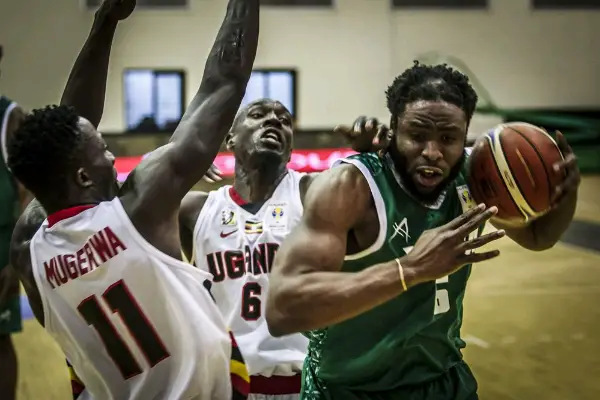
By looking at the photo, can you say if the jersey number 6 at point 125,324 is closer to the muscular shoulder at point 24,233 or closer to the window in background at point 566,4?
the muscular shoulder at point 24,233

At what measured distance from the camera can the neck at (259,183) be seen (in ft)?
12.9

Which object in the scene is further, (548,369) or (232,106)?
(548,369)

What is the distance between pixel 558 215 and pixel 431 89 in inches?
26.4

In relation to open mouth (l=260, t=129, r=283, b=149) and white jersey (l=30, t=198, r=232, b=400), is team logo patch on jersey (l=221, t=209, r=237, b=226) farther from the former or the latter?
white jersey (l=30, t=198, r=232, b=400)

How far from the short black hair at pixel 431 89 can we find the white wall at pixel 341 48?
1310 cm

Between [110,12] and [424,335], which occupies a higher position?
[110,12]

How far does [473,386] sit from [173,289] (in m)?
1.19

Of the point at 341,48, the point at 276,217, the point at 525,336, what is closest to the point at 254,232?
the point at 276,217

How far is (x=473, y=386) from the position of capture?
9.41 ft

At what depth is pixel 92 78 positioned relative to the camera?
9.89 ft

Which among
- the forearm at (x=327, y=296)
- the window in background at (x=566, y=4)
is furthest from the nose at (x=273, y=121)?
the window in background at (x=566, y=4)

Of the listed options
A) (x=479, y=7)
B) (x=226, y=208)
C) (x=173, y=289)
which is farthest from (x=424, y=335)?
(x=479, y=7)

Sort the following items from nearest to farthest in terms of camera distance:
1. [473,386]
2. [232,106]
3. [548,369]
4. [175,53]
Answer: [232,106] → [473,386] → [548,369] → [175,53]

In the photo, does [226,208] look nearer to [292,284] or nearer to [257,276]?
[257,276]
